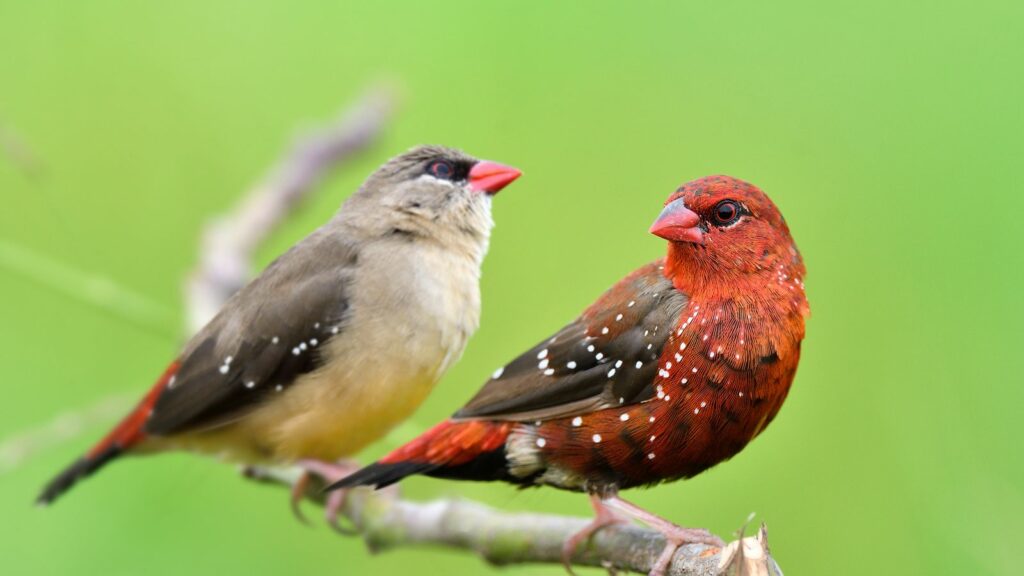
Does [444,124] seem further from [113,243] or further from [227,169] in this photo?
[113,243]

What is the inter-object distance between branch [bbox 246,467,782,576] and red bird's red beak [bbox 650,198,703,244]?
0.56 meters

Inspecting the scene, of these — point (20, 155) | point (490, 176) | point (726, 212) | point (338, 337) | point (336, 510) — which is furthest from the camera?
point (336, 510)

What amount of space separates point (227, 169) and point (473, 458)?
3.50 m

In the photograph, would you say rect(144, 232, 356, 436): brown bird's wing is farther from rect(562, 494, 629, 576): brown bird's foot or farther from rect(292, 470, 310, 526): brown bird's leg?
rect(562, 494, 629, 576): brown bird's foot

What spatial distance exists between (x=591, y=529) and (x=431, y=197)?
1.06 meters

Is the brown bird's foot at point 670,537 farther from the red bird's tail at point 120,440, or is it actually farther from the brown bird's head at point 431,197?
the red bird's tail at point 120,440

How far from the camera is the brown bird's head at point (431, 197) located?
3447mm

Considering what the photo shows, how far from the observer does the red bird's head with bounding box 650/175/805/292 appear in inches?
95.5

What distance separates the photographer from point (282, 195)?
4.79 m

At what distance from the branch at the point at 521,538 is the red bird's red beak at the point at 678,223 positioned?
0.56m

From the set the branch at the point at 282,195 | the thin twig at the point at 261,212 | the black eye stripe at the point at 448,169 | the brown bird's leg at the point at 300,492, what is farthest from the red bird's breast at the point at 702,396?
the branch at the point at 282,195

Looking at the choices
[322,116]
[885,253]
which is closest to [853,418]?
[885,253]

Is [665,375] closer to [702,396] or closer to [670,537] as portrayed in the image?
[702,396]

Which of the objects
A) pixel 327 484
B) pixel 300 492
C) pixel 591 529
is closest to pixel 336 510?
pixel 327 484
